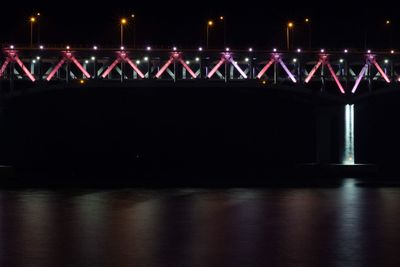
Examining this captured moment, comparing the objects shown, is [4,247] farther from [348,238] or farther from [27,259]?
[348,238]

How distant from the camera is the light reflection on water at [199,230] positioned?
19984mm

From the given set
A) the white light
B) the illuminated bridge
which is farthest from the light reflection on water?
the white light

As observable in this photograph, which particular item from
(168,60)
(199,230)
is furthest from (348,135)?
(199,230)

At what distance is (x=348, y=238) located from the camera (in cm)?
2373

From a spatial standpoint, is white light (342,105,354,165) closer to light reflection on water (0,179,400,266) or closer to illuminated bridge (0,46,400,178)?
illuminated bridge (0,46,400,178)

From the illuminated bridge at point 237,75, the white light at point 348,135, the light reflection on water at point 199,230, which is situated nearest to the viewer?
the light reflection on water at point 199,230

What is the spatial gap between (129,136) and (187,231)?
10247 cm

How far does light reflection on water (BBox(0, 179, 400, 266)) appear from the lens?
20.0 meters

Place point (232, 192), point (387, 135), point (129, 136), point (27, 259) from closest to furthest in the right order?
point (27, 259)
point (232, 192)
point (387, 135)
point (129, 136)

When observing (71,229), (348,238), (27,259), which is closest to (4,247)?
(27,259)

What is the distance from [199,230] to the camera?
25.5 m

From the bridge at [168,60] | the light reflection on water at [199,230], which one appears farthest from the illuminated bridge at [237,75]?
the light reflection on water at [199,230]

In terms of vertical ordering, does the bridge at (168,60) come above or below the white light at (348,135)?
above

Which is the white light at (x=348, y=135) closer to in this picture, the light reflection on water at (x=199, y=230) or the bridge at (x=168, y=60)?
the bridge at (x=168, y=60)
